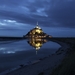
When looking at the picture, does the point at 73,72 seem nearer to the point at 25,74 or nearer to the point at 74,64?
the point at 74,64

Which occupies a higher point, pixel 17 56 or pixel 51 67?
pixel 51 67

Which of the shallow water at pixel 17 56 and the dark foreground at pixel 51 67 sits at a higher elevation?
the dark foreground at pixel 51 67

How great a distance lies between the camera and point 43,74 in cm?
1202

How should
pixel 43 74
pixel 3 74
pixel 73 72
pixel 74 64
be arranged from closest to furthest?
pixel 73 72 → pixel 74 64 → pixel 43 74 → pixel 3 74

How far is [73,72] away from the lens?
27.7 ft

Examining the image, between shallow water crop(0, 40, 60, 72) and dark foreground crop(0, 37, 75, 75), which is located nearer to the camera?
dark foreground crop(0, 37, 75, 75)

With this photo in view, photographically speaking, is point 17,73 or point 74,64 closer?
point 74,64

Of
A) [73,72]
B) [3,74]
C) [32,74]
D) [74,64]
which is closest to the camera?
[73,72]

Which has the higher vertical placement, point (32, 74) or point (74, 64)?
point (74, 64)

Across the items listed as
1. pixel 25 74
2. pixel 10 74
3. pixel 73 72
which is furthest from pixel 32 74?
pixel 73 72

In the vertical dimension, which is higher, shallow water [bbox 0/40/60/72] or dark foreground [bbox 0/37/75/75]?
dark foreground [bbox 0/37/75/75]

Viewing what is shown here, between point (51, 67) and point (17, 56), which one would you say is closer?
point (51, 67)

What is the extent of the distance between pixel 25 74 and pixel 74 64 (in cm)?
449

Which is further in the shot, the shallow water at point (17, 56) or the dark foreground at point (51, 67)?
the shallow water at point (17, 56)
